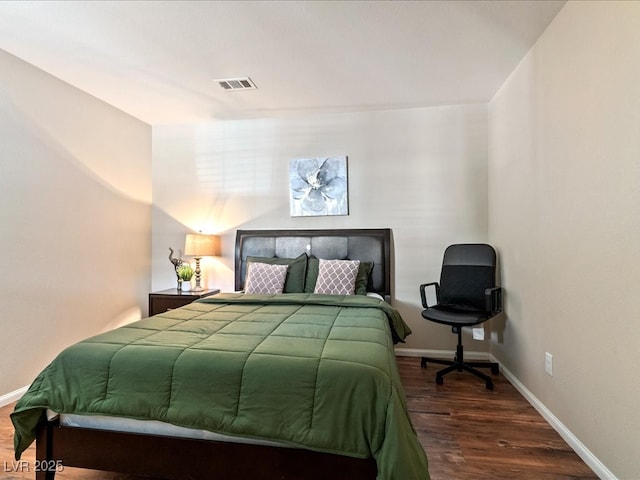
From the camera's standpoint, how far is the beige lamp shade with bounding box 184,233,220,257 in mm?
3582

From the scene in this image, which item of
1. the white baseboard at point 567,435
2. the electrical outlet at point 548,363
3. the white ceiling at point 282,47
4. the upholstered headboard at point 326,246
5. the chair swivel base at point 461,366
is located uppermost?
the white ceiling at point 282,47

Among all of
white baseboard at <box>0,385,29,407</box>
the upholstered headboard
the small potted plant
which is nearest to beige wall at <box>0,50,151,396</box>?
white baseboard at <box>0,385,29,407</box>

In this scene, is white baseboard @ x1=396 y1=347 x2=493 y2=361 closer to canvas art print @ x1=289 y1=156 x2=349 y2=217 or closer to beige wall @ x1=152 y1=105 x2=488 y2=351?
beige wall @ x1=152 y1=105 x2=488 y2=351

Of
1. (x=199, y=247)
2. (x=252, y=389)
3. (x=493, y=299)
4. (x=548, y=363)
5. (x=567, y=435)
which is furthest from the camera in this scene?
(x=199, y=247)

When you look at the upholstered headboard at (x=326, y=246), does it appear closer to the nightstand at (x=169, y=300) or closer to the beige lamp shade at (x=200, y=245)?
the beige lamp shade at (x=200, y=245)

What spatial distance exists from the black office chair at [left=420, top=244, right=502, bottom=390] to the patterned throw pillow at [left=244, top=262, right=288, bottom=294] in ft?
4.31

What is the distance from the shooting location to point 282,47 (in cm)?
242

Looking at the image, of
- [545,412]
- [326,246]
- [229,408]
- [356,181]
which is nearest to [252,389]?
[229,408]

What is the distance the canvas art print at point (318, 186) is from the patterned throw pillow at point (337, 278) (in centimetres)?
70

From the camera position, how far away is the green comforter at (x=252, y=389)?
1311 mm

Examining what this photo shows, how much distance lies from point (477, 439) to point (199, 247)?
9.65 feet

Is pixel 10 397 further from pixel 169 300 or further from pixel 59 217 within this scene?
pixel 59 217

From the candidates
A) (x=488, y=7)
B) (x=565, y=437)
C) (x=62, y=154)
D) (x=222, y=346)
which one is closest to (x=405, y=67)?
(x=488, y=7)

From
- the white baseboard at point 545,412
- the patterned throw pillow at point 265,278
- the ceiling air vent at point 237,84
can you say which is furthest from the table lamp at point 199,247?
the white baseboard at point 545,412
